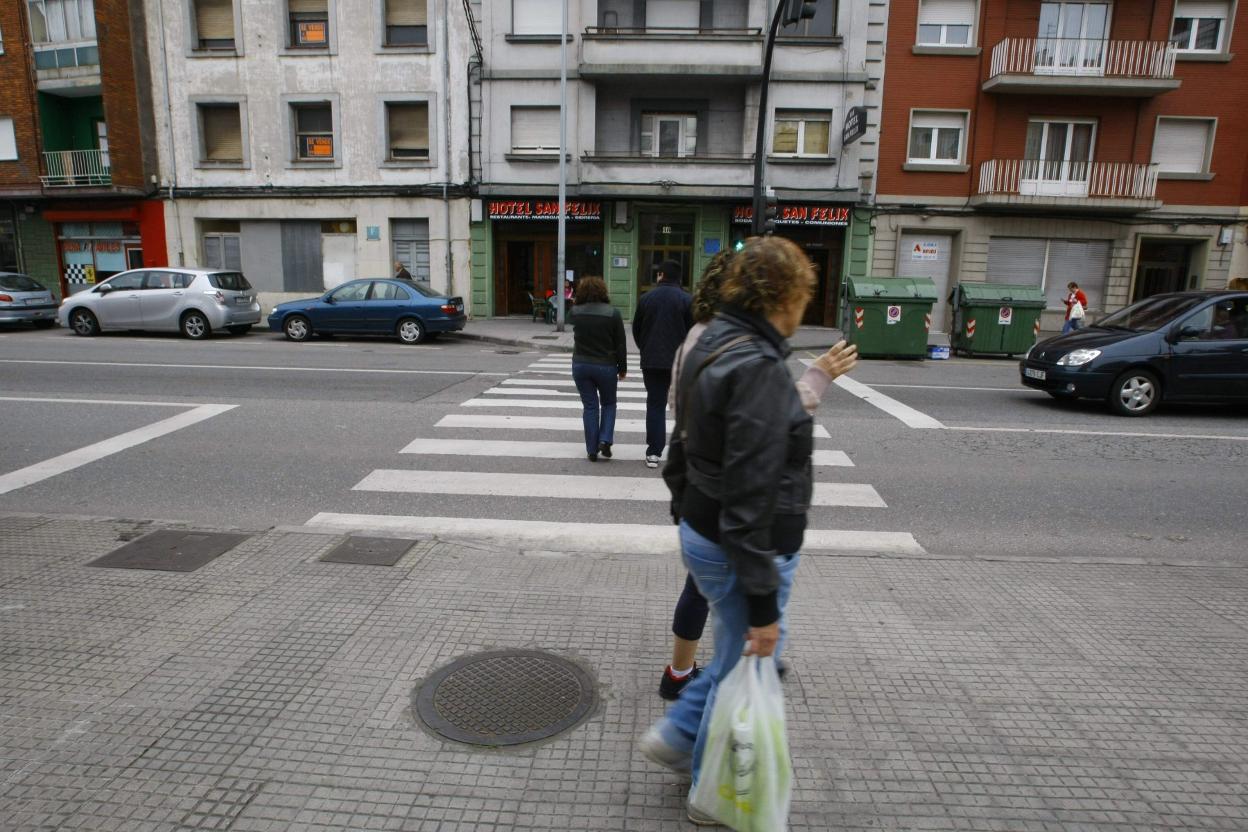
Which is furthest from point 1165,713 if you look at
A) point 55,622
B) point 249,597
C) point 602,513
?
point 55,622

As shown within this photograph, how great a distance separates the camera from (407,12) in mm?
22000

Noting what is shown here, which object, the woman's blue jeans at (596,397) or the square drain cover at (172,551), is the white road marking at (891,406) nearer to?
the woman's blue jeans at (596,397)

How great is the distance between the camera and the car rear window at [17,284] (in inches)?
737

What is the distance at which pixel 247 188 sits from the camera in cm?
2280

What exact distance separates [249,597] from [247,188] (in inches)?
875

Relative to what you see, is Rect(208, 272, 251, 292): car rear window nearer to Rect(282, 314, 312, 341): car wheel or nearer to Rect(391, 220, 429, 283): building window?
Rect(282, 314, 312, 341): car wheel

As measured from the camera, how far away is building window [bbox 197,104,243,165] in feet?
75.7

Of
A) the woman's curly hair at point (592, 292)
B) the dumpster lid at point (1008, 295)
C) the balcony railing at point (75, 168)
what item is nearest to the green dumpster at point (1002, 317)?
the dumpster lid at point (1008, 295)

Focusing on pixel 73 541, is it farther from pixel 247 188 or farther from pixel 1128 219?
pixel 1128 219

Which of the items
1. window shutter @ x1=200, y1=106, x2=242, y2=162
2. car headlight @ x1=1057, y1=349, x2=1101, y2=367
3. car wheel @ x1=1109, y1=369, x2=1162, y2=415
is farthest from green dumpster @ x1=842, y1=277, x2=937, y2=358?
window shutter @ x1=200, y1=106, x2=242, y2=162

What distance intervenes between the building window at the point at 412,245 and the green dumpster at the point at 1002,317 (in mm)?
14795

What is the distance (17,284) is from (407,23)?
12.2m

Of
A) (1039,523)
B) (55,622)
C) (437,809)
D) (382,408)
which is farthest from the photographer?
(382,408)

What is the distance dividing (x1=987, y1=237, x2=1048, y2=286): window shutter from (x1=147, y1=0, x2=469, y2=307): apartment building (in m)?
15.0
